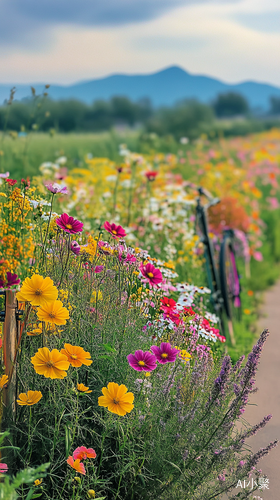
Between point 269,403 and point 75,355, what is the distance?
211 cm

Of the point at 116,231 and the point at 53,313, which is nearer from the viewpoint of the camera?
the point at 53,313

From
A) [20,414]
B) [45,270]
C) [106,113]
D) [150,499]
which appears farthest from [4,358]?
[106,113]

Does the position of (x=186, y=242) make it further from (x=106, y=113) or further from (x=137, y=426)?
(x=106, y=113)

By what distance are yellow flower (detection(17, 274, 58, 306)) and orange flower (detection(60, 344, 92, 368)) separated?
0.22 meters

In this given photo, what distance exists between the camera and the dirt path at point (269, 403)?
2709mm

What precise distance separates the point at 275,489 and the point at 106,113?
13.4 m

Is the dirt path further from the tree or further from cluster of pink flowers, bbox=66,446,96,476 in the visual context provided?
the tree

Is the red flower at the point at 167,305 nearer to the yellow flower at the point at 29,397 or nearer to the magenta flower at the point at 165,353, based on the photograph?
the magenta flower at the point at 165,353

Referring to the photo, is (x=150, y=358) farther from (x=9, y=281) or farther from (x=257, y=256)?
(x=257, y=256)

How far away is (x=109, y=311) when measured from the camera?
2.45 meters

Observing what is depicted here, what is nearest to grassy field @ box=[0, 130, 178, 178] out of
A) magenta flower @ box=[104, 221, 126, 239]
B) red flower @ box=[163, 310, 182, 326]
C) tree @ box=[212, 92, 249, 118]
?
magenta flower @ box=[104, 221, 126, 239]

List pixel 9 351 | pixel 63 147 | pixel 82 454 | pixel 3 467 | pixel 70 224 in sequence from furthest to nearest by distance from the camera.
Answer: pixel 63 147 → pixel 70 224 → pixel 9 351 → pixel 82 454 → pixel 3 467

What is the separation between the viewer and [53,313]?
6.69 ft

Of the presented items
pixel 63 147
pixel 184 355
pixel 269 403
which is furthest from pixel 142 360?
pixel 63 147
